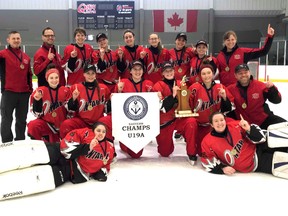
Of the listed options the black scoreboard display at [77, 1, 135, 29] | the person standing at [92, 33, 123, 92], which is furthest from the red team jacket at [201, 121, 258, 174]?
the black scoreboard display at [77, 1, 135, 29]

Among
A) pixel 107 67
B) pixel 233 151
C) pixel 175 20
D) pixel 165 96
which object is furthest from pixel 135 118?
pixel 175 20

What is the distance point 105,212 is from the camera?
225 centimetres

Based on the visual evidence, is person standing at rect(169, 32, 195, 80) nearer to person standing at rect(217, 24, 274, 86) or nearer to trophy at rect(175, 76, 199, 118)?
person standing at rect(217, 24, 274, 86)

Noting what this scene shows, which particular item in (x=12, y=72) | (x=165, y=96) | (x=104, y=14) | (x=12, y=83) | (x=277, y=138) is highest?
(x=104, y=14)

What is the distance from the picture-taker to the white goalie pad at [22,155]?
99.0 inches

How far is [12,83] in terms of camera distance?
3812 millimetres

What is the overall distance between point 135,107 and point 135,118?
0.36 feet

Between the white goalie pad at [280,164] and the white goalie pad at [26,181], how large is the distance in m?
1.85

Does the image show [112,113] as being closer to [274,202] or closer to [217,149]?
[217,149]

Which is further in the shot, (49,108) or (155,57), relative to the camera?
(155,57)

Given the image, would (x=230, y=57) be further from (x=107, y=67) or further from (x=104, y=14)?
(x=104, y=14)

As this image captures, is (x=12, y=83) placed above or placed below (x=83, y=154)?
above

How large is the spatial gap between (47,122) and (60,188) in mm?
1022

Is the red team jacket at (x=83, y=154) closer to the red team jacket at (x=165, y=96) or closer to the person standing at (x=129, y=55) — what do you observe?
the red team jacket at (x=165, y=96)
